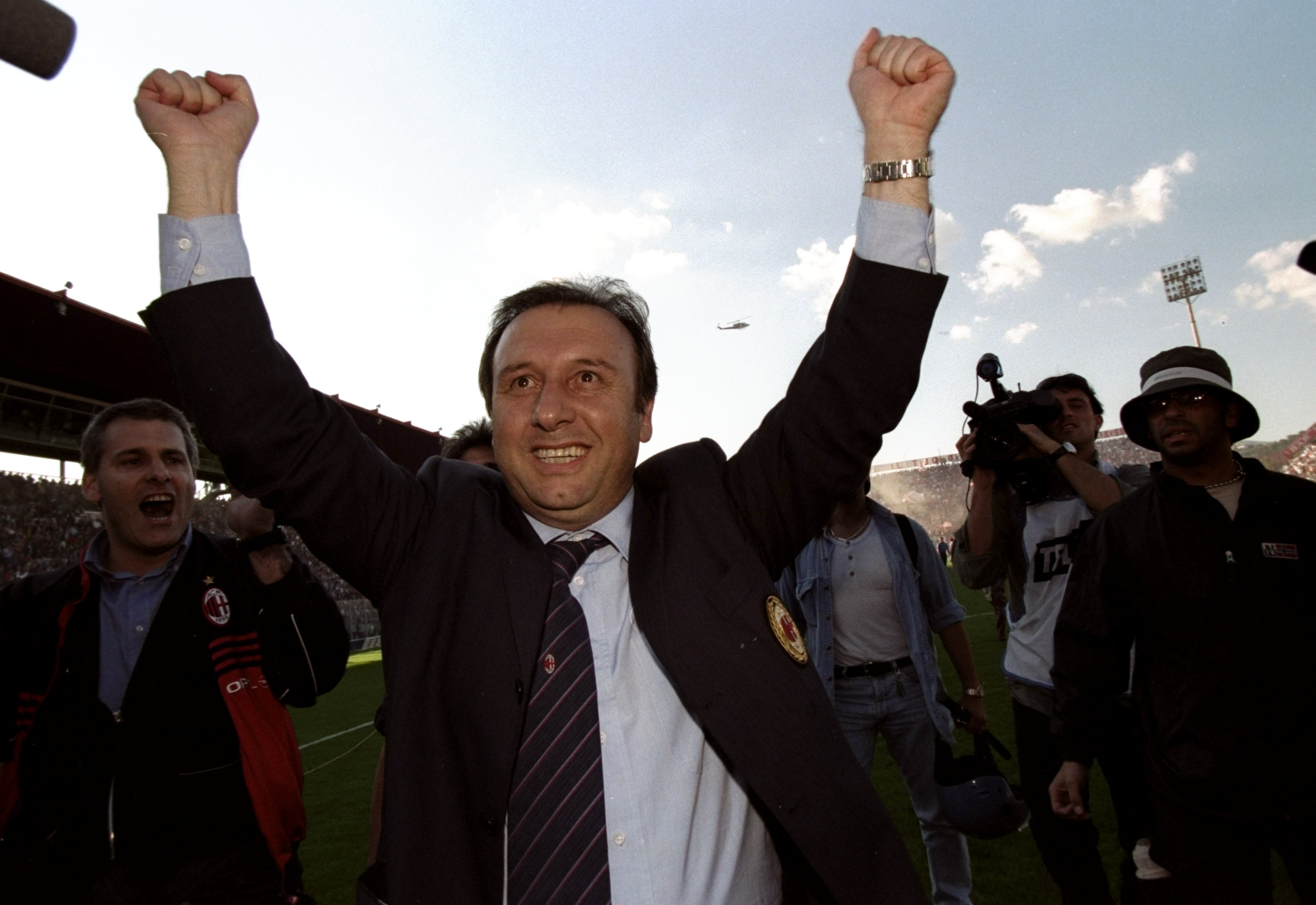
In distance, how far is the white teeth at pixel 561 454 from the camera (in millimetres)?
1507

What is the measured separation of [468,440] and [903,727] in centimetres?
261

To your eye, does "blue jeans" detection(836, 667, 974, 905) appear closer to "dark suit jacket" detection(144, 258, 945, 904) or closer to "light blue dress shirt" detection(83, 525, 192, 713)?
"dark suit jacket" detection(144, 258, 945, 904)

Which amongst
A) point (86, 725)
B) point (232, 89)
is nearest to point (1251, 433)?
point (232, 89)

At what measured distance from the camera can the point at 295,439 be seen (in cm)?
127

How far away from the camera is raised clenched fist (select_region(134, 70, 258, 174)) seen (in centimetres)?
132

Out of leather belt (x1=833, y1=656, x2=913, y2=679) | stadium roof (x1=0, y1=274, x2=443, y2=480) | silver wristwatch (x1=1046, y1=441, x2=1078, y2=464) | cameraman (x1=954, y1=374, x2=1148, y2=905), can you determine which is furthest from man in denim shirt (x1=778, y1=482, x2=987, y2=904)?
stadium roof (x1=0, y1=274, x2=443, y2=480)

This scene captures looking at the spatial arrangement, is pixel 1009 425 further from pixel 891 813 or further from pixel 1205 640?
pixel 891 813

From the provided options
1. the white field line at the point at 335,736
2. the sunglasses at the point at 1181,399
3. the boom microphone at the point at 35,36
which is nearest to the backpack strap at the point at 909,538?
→ the sunglasses at the point at 1181,399

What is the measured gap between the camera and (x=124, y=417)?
2.97 metres

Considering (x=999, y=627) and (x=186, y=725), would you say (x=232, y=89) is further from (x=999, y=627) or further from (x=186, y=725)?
(x=999, y=627)

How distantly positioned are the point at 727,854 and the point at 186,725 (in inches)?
75.0

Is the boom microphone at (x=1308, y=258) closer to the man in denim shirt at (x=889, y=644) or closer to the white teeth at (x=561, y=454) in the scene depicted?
the white teeth at (x=561, y=454)

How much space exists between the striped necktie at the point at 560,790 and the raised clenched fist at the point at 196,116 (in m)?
1.03

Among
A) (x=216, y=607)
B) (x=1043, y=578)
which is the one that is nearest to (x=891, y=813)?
(x=1043, y=578)
